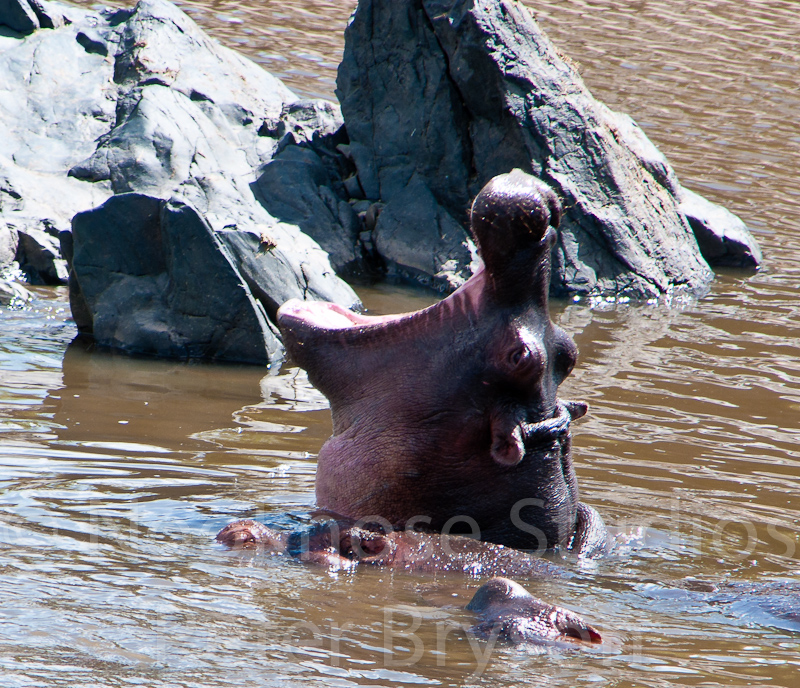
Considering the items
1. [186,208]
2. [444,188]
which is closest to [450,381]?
[186,208]

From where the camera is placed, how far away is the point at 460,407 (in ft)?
13.2

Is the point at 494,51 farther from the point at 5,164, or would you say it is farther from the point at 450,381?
the point at 450,381

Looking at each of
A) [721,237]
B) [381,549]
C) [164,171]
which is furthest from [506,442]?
[721,237]

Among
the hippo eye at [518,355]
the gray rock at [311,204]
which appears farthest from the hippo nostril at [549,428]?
the gray rock at [311,204]

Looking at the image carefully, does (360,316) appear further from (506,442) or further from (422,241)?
(422,241)

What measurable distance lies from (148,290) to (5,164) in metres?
3.22

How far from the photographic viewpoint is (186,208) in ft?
28.9

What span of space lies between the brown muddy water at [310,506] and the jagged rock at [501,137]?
0.62 metres

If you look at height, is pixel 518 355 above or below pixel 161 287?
above

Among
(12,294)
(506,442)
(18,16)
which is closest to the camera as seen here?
(506,442)

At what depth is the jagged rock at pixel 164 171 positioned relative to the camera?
28.6 ft

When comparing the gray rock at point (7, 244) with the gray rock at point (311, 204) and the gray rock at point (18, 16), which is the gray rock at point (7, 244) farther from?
the gray rock at point (18, 16)

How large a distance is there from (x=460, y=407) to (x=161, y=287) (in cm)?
535

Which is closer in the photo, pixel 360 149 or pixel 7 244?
pixel 7 244
